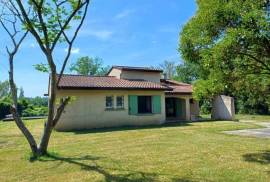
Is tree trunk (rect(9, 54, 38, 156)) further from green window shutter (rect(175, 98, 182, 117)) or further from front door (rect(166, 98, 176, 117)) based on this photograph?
front door (rect(166, 98, 176, 117))

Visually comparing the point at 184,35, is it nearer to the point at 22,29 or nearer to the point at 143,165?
the point at 143,165

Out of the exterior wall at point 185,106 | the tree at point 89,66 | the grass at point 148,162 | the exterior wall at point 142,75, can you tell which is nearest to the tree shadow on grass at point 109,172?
the grass at point 148,162

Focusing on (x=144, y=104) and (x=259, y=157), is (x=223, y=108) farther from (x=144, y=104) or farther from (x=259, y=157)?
(x=259, y=157)

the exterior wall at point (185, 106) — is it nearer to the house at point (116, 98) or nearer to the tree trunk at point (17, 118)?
the house at point (116, 98)

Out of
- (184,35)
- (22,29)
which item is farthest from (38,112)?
(184,35)

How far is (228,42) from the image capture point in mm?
8570

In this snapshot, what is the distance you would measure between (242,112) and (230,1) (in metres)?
28.9

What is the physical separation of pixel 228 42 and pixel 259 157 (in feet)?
14.6

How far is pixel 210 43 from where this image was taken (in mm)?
10094

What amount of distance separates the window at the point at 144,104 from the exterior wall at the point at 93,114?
1.00m

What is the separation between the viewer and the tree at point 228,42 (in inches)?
332

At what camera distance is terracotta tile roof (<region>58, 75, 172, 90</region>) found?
23031mm

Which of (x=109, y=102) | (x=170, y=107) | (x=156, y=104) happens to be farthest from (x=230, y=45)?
(x=170, y=107)

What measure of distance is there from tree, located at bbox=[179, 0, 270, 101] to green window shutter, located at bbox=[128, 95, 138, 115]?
45.4 ft
